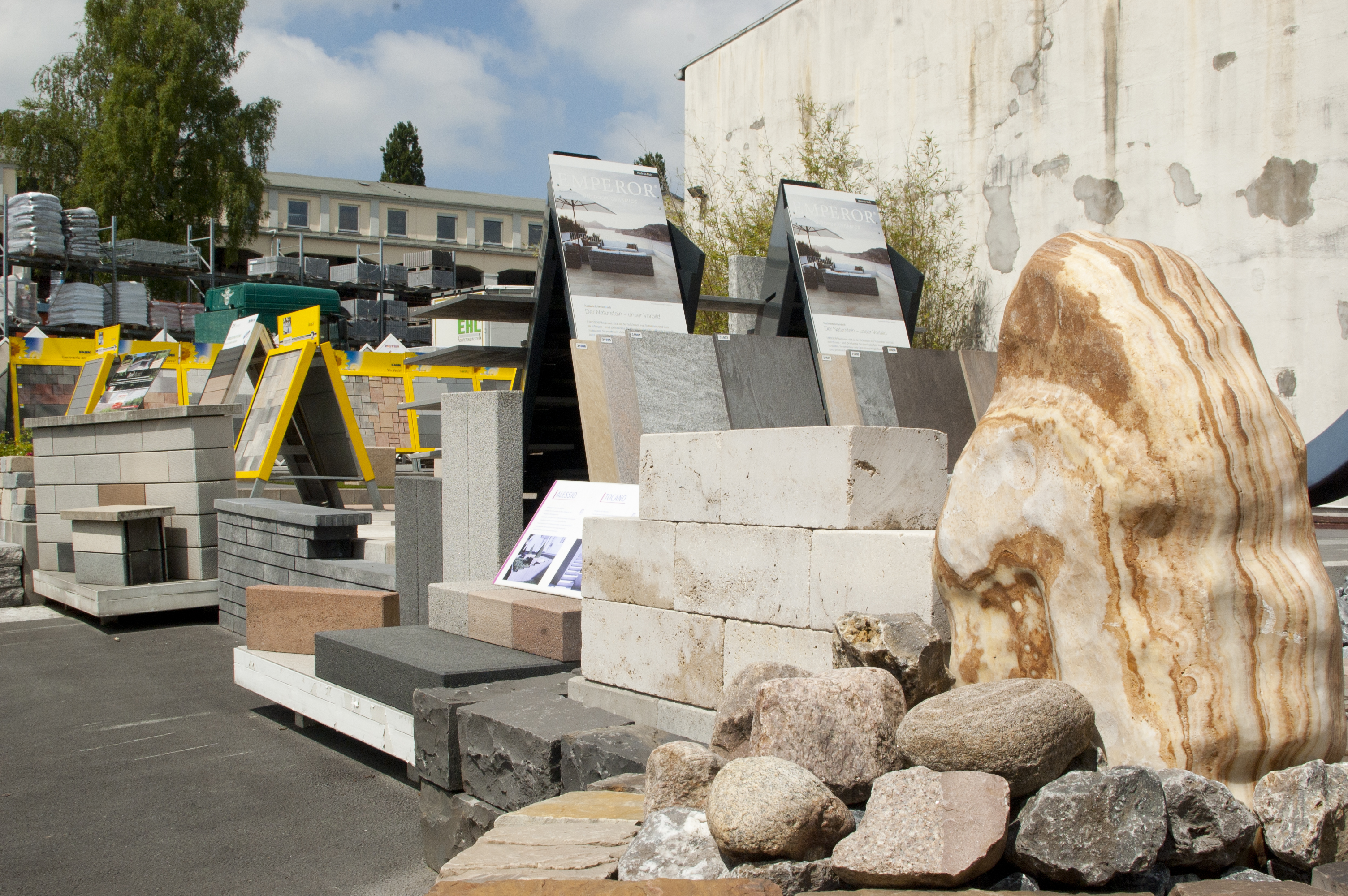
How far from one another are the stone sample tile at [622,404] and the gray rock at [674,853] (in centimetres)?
338

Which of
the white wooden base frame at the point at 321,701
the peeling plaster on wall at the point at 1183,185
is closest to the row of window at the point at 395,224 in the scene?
the peeling plaster on wall at the point at 1183,185

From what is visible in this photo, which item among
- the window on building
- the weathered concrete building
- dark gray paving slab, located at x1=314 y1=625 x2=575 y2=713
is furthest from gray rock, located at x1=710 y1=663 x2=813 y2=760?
the window on building

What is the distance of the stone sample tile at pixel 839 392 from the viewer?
664cm

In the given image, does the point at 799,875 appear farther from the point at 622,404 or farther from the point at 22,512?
the point at 22,512

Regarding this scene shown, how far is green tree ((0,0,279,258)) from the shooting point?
3136 cm

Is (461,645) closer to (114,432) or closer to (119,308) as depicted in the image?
(114,432)

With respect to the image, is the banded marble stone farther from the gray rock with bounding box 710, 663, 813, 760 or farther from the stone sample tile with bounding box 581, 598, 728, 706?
the stone sample tile with bounding box 581, 598, 728, 706

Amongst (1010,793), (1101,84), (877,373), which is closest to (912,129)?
(1101,84)

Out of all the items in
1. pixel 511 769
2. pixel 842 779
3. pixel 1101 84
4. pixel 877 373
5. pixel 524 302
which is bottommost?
pixel 511 769

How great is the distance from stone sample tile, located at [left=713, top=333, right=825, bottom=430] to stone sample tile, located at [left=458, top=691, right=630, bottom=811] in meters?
2.69

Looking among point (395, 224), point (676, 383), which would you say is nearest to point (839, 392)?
point (676, 383)

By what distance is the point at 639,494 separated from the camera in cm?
370

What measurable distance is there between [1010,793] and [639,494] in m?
1.93

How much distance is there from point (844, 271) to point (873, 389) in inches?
52.4
